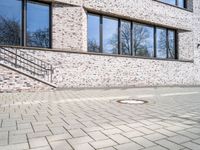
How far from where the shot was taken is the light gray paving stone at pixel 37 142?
3.01m

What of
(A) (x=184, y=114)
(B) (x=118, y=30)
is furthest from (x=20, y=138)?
(B) (x=118, y=30)

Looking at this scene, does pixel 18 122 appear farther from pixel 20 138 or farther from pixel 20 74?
pixel 20 74

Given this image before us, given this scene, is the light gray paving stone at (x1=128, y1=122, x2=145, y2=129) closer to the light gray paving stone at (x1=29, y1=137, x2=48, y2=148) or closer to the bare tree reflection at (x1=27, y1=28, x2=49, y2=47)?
the light gray paving stone at (x1=29, y1=137, x2=48, y2=148)

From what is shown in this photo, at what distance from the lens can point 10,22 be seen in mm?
11273

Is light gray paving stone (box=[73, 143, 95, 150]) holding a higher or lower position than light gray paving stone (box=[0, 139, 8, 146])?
lower

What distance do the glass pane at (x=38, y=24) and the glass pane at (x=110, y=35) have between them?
401 centimetres

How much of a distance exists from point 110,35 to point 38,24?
5.02 m

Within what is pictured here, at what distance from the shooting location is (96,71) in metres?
12.8

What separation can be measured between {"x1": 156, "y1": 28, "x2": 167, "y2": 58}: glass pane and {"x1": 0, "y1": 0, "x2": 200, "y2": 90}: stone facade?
2.49ft

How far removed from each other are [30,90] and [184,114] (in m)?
7.08

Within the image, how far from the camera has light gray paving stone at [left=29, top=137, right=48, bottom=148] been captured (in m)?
3.01

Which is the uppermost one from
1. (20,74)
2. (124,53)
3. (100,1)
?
(100,1)

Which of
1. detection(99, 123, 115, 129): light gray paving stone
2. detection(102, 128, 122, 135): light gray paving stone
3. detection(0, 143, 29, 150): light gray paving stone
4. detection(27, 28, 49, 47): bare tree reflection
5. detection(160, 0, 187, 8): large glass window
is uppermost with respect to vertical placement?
detection(160, 0, 187, 8): large glass window

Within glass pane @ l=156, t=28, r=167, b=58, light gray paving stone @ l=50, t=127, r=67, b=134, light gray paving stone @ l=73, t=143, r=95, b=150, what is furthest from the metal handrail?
glass pane @ l=156, t=28, r=167, b=58
